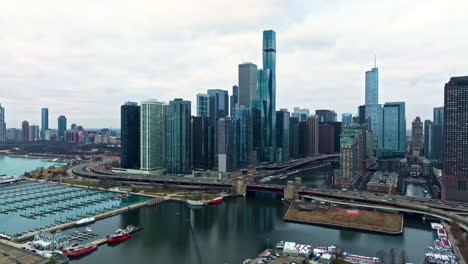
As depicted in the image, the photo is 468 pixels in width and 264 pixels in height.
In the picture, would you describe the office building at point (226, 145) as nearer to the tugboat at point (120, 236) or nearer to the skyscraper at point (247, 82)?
the tugboat at point (120, 236)

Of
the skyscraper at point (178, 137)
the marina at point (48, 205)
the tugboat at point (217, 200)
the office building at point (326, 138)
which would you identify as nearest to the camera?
the marina at point (48, 205)

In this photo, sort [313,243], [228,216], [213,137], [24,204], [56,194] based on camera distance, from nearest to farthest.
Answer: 1. [313,243]
2. [228,216]
3. [24,204]
4. [56,194]
5. [213,137]

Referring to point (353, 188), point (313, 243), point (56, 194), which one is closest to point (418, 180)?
point (353, 188)

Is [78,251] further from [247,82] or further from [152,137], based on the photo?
[247,82]

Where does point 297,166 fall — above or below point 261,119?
below

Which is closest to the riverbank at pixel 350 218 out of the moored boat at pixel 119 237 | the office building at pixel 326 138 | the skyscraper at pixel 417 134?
the moored boat at pixel 119 237

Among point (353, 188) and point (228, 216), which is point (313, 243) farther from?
point (353, 188)
